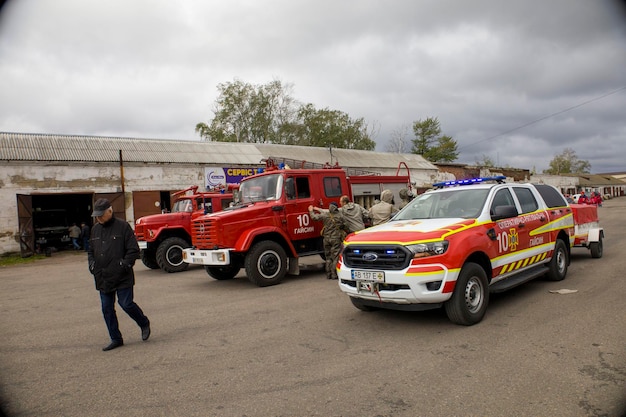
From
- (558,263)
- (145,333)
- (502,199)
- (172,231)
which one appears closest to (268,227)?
(145,333)

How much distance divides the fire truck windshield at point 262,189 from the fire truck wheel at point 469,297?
16.3ft

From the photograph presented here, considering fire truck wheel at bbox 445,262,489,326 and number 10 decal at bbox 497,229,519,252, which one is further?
number 10 decal at bbox 497,229,519,252

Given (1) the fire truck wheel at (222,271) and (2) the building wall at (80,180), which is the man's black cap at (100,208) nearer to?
(1) the fire truck wheel at (222,271)

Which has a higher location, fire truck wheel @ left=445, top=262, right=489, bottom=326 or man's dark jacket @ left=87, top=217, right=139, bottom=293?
man's dark jacket @ left=87, top=217, right=139, bottom=293

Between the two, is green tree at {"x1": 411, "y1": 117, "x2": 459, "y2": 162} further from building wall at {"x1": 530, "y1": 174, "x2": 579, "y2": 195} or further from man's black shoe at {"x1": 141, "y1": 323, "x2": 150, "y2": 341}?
man's black shoe at {"x1": 141, "y1": 323, "x2": 150, "y2": 341}

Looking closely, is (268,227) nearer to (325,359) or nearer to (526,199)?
(325,359)

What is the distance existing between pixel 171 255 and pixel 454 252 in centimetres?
905

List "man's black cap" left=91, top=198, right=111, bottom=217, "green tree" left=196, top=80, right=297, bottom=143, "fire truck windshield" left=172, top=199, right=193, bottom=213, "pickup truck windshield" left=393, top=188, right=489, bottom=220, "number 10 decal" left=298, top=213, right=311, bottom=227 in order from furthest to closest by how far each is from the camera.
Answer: "green tree" left=196, top=80, right=297, bottom=143, "fire truck windshield" left=172, top=199, right=193, bottom=213, "number 10 decal" left=298, top=213, right=311, bottom=227, "pickup truck windshield" left=393, top=188, right=489, bottom=220, "man's black cap" left=91, top=198, right=111, bottom=217

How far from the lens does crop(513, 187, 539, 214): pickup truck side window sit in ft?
21.9

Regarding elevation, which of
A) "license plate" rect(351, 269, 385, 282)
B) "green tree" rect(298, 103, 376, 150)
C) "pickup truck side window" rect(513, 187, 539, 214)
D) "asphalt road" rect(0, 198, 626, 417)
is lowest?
"asphalt road" rect(0, 198, 626, 417)

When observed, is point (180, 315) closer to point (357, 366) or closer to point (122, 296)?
point (122, 296)

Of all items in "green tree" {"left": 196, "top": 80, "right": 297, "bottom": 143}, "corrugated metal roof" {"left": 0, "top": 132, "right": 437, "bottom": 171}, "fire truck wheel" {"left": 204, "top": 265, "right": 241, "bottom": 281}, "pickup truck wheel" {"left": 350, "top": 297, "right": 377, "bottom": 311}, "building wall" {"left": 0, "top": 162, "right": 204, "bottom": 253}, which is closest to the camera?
"pickup truck wheel" {"left": 350, "top": 297, "right": 377, "bottom": 311}

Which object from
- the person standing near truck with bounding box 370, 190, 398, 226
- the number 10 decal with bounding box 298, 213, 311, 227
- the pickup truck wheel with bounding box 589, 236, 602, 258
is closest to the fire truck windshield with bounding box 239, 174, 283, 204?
the number 10 decal with bounding box 298, 213, 311, 227

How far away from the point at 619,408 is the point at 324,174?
25.1ft
